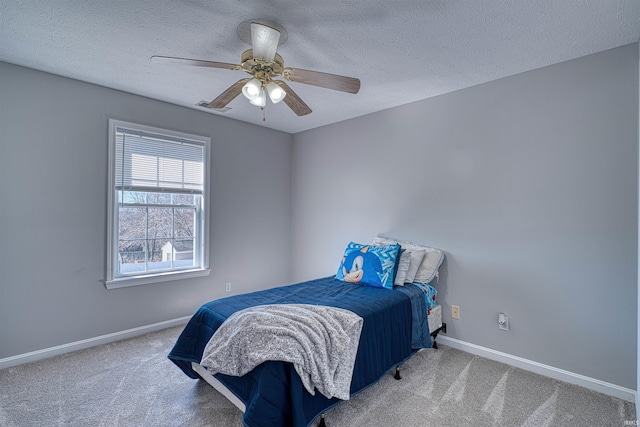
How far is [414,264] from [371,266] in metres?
0.43

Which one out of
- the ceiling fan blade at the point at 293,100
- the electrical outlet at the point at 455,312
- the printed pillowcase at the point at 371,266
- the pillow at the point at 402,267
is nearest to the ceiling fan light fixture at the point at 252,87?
the ceiling fan blade at the point at 293,100

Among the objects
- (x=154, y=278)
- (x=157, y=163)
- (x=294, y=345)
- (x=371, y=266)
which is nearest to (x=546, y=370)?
(x=371, y=266)

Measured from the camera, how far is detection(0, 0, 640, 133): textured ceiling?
74.7 inches

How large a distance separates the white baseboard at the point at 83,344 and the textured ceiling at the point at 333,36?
2469 millimetres

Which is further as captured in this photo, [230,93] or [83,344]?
[83,344]

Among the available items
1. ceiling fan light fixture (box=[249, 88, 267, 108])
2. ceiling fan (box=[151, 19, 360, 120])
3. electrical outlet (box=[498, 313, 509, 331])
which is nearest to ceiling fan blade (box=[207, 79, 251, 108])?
ceiling fan (box=[151, 19, 360, 120])

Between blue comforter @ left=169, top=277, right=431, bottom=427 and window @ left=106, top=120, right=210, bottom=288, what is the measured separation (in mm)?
1454

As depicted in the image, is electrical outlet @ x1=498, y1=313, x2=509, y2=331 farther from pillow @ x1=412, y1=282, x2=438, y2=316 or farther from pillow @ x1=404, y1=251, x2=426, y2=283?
pillow @ x1=404, y1=251, x2=426, y2=283

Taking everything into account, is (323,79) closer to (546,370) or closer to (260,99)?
(260,99)

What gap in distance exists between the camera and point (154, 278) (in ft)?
11.3

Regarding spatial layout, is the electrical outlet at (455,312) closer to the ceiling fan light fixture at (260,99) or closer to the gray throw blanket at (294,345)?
the gray throw blanket at (294,345)

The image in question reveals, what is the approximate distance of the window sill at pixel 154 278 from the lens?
10.5ft

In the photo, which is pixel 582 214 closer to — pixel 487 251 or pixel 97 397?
pixel 487 251

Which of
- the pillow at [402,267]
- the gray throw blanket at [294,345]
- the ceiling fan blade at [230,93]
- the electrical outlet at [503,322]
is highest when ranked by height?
the ceiling fan blade at [230,93]
